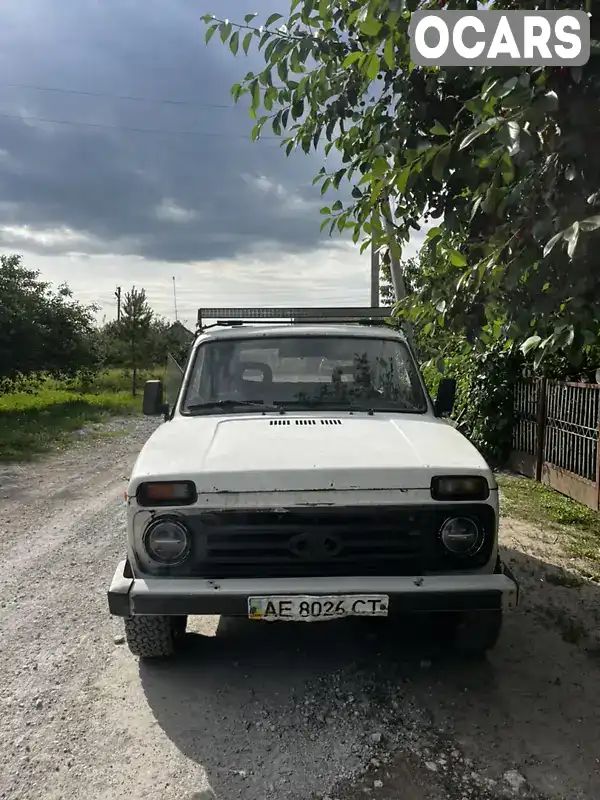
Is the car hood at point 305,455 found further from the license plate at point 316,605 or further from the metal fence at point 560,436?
the metal fence at point 560,436

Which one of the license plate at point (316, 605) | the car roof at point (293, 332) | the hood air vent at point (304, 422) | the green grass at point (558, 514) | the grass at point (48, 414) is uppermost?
the car roof at point (293, 332)

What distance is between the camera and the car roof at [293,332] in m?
5.10

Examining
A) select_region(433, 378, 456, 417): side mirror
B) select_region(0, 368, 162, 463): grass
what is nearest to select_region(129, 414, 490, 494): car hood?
select_region(433, 378, 456, 417): side mirror

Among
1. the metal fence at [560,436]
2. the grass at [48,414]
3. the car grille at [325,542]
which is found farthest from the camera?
the grass at [48,414]

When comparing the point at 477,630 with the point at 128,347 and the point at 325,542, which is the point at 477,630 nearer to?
the point at 325,542

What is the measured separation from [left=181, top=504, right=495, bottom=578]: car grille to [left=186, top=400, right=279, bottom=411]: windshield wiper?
1.25 meters

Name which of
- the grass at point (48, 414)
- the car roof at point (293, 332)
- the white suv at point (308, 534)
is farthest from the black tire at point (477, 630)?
the grass at point (48, 414)

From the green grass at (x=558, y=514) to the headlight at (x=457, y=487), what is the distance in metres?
3.06

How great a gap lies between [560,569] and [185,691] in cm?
350

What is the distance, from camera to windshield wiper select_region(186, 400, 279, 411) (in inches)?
183

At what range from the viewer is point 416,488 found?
3.49 meters

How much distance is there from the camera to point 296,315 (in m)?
5.79

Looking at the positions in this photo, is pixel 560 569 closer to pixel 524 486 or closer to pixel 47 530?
pixel 524 486

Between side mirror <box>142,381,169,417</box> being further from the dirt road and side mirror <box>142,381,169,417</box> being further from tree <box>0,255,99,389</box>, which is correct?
tree <box>0,255,99,389</box>
